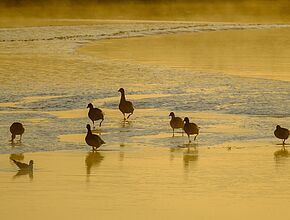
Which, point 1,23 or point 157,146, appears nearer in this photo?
point 157,146

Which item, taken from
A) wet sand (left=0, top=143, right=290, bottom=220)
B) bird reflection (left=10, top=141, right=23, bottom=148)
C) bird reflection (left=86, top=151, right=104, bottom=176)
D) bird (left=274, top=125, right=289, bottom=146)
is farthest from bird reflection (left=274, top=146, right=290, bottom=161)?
bird reflection (left=10, top=141, right=23, bottom=148)

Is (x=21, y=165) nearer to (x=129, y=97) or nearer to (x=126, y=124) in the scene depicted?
(x=126, y=124)

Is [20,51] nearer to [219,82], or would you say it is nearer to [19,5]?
[219,82]

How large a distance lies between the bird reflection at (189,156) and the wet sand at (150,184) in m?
0.01

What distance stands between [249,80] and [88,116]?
26.2 feet

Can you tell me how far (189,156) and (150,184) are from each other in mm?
2114

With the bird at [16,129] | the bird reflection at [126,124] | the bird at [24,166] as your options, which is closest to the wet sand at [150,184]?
the bird at [24,166]

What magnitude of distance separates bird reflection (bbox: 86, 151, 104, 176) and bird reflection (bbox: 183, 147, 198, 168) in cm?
107

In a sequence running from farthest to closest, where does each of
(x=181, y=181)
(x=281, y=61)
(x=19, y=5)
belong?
(x=19, y=5), (x=281, y=61), (x=181, y=181)

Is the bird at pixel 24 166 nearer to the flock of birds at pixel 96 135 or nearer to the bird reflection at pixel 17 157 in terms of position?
the flock of birds at pixel 96 135

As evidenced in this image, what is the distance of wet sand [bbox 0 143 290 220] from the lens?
10.4 metres

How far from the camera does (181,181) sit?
39.1ft

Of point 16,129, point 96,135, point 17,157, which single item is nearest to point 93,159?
point 96,135

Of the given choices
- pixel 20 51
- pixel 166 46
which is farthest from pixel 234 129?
pixel 166 46
